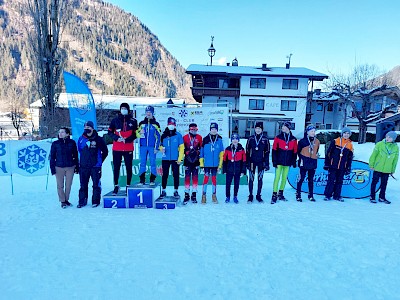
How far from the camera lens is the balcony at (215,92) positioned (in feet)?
95.1

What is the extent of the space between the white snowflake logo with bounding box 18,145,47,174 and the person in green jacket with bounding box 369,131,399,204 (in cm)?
858

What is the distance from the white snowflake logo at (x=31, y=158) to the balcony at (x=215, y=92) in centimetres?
2355

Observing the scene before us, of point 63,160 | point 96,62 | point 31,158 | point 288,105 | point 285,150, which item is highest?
point 96,62

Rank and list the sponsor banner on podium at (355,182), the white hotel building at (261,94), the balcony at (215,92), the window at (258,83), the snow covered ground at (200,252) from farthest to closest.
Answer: the window at (258,83)
the white hotel building at (261,94)
the balcony at (215,92)
the sponsor banner on podium at (355,182)
the snow covered ground at (200,252)

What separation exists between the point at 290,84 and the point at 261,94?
3599 mm

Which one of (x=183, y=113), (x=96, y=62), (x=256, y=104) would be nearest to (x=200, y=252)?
(x=183, y=113)

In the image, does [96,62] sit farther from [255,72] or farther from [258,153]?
[258,153]

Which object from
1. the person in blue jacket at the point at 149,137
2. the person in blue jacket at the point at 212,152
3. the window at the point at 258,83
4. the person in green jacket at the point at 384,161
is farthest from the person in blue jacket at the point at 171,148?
the window at the point at 258,83

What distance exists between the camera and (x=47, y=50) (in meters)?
13.2

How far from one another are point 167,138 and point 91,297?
12.3ft

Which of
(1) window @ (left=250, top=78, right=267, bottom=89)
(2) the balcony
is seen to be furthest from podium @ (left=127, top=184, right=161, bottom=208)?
(1) window @ (left=250, top=78, right=267, bottom=89)

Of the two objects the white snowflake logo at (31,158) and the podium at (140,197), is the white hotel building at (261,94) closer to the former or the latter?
the white snowflake logo at (31,158)

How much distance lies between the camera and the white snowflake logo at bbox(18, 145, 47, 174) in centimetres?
666

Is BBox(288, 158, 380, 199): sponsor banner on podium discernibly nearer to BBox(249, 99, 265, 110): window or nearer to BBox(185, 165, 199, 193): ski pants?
BBox(185, 165, 199, 193): ski pants
